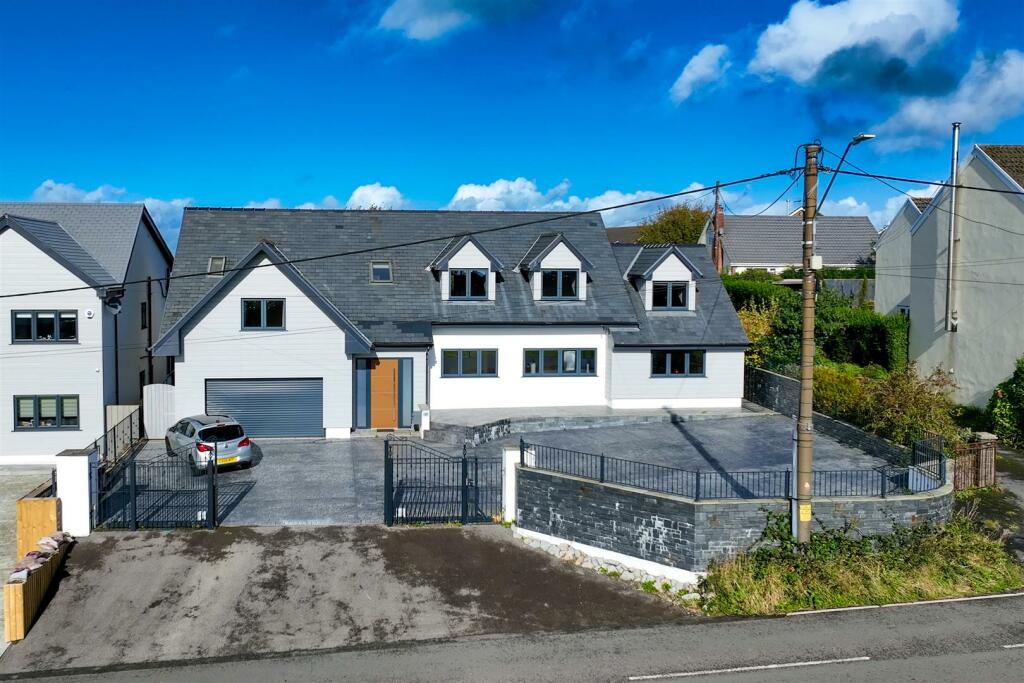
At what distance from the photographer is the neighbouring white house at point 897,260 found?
36312 millimetres

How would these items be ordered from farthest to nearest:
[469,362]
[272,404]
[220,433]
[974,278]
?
[974,278] → [469,362] → [272,404] → [220,433]

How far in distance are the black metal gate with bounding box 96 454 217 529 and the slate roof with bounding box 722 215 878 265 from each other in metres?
41.1

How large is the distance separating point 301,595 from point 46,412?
1556 cm

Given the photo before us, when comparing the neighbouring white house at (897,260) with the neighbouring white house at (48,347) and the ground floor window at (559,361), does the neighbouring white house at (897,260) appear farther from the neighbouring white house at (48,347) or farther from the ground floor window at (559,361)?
the neighbouring white house at (48,347)

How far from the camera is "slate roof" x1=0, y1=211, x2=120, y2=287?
26.6 m

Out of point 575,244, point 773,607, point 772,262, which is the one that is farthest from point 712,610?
point 772,262

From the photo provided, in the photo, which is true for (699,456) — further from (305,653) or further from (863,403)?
(305,653)

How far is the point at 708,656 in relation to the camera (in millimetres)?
13898

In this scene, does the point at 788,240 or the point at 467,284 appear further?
the point at 788,240

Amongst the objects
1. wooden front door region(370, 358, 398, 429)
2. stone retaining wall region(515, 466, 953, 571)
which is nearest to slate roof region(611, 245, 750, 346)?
wooden front door region(370, 358, 398, 429)

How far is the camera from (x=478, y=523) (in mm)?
18875

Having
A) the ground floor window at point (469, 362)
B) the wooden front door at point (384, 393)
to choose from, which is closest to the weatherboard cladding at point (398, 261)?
the wooden front door at point (384, 393)

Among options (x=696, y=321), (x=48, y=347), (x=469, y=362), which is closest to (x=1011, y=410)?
(x=696, y=321)

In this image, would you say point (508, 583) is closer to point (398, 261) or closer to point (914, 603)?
point (914, 603)
